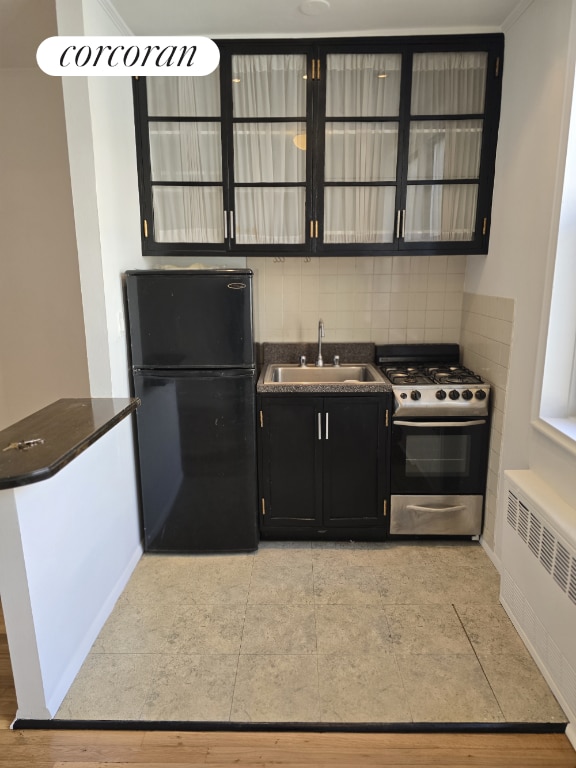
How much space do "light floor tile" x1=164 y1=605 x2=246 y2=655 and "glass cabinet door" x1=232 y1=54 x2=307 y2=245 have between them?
6.33 ft

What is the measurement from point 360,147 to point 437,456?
5.78 ft

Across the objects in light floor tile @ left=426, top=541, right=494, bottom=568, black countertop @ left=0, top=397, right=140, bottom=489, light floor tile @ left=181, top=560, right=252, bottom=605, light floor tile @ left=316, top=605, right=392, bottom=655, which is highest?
black countertop @ left=0, top=397, right=140, bottom=489

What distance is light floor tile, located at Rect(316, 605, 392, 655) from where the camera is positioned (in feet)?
6.63

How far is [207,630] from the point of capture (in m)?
2.14

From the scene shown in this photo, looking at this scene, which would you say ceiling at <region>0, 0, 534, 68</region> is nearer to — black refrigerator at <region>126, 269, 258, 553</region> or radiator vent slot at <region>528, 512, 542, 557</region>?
black refrigerator at <region>126, 269, 258, 553</region>

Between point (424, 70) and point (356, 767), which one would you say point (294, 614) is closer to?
point (356, 767)

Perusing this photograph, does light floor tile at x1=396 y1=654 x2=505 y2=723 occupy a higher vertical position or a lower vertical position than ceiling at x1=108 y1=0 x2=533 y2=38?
lower

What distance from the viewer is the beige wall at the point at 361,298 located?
3.11 metres

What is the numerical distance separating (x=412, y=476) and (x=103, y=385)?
173 cm

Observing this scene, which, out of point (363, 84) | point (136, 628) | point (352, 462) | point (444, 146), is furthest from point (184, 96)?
point (136, 628)

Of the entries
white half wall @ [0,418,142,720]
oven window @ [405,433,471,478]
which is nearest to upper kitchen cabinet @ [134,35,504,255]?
oven window @ [405,433,471,478]

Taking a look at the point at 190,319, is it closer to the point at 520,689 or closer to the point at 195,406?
the point at 195,406

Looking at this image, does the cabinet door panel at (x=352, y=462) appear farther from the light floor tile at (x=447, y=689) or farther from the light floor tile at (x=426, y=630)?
the light floor tile at (x=447, y=689)

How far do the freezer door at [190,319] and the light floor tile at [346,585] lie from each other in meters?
1.18
